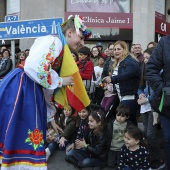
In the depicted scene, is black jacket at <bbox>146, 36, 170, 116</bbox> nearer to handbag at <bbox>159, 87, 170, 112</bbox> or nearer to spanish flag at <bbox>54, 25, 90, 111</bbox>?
handbag at <bbox>159, 87, 170, 112</bbox>

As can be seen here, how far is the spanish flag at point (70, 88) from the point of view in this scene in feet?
10.6

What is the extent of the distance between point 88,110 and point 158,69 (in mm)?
2224

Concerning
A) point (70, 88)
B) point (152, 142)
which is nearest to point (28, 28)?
point (152, 142)

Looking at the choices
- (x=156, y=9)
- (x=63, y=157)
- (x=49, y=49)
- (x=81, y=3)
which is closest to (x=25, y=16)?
(x=81, y=3)

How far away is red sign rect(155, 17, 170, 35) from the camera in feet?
46.9

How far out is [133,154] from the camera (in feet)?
15.5

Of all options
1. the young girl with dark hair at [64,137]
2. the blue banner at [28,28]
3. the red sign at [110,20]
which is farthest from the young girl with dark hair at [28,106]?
the red sign at [110,20]

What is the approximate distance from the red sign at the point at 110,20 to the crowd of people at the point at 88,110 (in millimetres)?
5906

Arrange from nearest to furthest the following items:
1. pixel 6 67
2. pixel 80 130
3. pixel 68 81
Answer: pixel 68 81
pixel 80 130
pixel 6 67

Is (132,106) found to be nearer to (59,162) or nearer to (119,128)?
(119,128)

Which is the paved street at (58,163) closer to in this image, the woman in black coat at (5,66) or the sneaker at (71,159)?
the sneaker at (71,159)

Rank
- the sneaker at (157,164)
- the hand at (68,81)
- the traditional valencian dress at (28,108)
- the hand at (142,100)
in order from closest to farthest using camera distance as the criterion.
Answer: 1. the traditional valencian dress at (28,108)
2. the hand at (68,81)
3. the sneaker at (157,164)
4. the hand at (142,100)

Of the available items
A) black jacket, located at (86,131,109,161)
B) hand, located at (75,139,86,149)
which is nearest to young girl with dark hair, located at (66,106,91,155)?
hand, located at (75,139,86,149)

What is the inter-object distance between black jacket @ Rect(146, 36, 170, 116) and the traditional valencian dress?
119 cm
